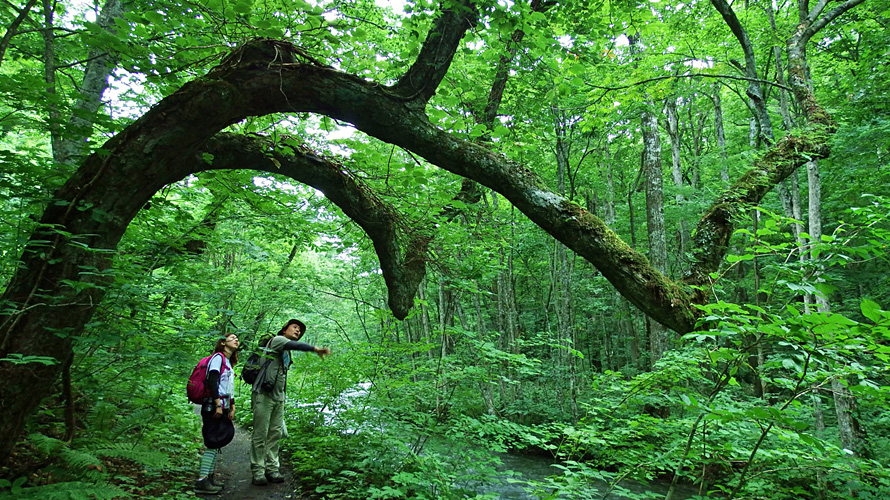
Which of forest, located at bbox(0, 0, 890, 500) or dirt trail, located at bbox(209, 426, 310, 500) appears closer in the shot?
forest, located at bbox(0, 0, 890, 500)

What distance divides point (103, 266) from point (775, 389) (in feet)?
52.9

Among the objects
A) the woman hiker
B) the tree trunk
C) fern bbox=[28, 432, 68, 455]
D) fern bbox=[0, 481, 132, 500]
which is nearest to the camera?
fern bbox=[0, 481, 132, 500]

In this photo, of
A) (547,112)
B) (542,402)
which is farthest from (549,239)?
(547,112)

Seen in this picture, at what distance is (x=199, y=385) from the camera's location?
4027 millimetres

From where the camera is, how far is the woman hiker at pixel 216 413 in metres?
4.11

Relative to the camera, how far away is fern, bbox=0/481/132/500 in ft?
8.09

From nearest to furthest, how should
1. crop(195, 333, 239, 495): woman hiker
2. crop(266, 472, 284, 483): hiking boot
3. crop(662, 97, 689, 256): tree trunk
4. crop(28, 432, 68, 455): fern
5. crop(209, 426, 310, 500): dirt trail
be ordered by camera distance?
crop(28, 432, 68, 455): fern → crop(195, 333, 239, 495): woman hiker → crop(209, 426, 310, 500): dirt trail → crop(266, 472, 284, 483): hiking boot → crop(662, 97, 689, 256): tree trunk

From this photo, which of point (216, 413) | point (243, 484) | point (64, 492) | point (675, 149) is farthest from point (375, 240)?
point (675, 149)

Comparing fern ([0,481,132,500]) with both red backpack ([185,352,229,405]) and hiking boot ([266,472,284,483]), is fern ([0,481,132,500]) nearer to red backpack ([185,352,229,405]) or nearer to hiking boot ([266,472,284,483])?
red backpack ([185,352,229,405])

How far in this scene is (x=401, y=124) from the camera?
10.1 ft

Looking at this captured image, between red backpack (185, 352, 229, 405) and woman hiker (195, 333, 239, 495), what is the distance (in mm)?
35

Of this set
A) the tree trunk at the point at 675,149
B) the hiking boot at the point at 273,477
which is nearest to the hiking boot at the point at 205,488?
the hiking boot at the point at 273,477

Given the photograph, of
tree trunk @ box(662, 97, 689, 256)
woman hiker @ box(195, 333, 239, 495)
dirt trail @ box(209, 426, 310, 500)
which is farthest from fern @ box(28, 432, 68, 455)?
tree trunk @ box(662, 97, 689, 256)

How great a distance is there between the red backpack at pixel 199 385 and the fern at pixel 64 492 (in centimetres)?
127
